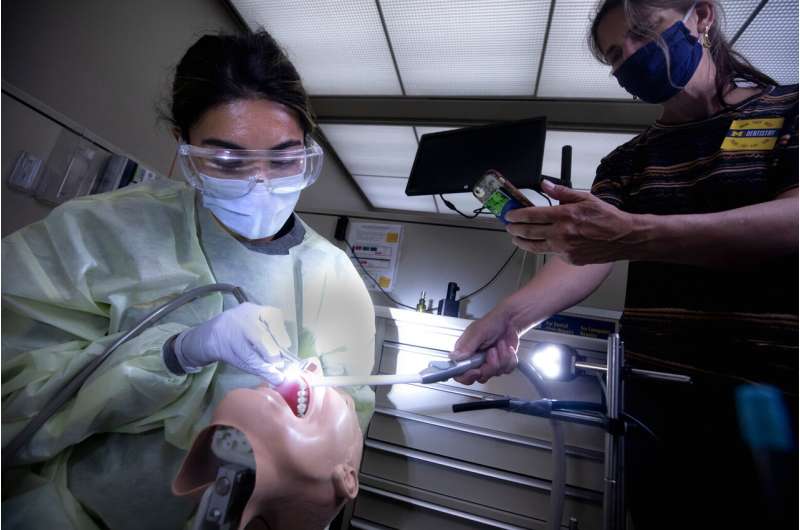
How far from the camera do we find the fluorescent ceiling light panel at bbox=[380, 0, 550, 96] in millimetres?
1935

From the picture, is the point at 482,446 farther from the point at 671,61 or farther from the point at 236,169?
the point at 671,61

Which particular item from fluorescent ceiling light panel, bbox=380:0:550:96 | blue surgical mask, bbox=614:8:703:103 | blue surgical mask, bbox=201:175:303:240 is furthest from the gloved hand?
fluorescent ceiling light panel, bbox=380:0:550:96

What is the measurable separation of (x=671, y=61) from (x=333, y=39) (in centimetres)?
204

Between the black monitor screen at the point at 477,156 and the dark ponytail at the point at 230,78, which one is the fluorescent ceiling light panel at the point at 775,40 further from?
the dark ponytail at the point at 230,78

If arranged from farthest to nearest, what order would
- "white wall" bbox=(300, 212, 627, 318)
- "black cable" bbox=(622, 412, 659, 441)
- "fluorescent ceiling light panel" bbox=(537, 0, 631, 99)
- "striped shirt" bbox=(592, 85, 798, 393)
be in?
"fluorescent ceiling light panel" bbox=(537, 0, 631, 99), "white wall" bbox=(300, 212, 627, 318), "black cable" bbox=(622, 412, 659, 441), "striped shirt" bbox=(592, 85, 798, 393)

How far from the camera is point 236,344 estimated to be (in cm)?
58

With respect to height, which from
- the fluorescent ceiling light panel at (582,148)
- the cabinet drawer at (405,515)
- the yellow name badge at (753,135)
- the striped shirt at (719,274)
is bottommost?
the cabinet drawer at (405,515)

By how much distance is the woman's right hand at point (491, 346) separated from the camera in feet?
2.86

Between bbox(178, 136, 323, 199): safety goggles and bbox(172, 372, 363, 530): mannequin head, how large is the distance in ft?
1.51

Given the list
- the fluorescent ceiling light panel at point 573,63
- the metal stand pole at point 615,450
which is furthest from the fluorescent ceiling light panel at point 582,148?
the metal stand pole at point 615,450

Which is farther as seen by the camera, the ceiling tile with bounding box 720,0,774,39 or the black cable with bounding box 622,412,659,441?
the ceiling tile with bounding box 720,0,774,39

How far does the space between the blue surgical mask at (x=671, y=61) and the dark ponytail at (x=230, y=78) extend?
84cm

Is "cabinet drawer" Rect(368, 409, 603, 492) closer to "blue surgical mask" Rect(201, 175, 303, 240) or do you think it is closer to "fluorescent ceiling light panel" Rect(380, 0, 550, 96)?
"blue surgical mask" Rect(201, 175, 303, 240)

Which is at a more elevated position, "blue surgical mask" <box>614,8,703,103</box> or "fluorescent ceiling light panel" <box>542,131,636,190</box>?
"fluorescent ceiling light panel" <box>542,131,636,190</box>
